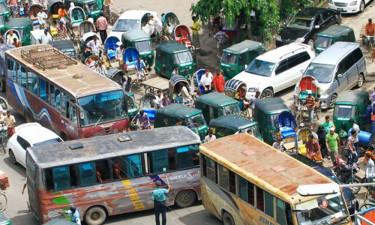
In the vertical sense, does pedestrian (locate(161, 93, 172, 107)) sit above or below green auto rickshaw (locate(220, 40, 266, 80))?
below

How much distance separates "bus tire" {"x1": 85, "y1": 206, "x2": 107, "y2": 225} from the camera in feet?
77.7

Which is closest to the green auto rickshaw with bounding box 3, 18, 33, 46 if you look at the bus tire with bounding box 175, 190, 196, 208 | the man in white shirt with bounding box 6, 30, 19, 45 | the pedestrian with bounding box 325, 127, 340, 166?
the man in white shirt with bounding box 6, 30, 19, 45

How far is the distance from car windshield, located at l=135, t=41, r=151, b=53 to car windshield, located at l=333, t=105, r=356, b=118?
39.4 feet

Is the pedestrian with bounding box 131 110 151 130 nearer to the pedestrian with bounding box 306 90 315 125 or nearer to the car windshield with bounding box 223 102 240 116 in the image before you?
the car windshield with bounding box 223 102 240 116

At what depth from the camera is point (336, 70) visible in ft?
105

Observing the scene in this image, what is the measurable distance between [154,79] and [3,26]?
11.4 m

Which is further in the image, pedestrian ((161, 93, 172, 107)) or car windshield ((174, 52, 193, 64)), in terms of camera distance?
car windshield ((174, 52, 193, 64))

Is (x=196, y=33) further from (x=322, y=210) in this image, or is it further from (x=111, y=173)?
(x=322, y=210)

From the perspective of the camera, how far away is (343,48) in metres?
33.3

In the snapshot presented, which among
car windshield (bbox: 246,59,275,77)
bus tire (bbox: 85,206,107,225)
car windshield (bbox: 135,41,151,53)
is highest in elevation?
car windshield (bbox: 135,41,151,53)

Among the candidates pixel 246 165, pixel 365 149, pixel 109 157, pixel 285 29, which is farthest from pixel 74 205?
pixel 285 29

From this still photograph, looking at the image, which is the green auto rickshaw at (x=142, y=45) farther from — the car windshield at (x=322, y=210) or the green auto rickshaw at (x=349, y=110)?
the car windshield at (x=322, y=210)

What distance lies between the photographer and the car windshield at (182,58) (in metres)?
35.3

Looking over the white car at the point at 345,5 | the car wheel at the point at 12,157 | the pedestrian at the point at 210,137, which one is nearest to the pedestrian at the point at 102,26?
the white car at the point at 345,5
